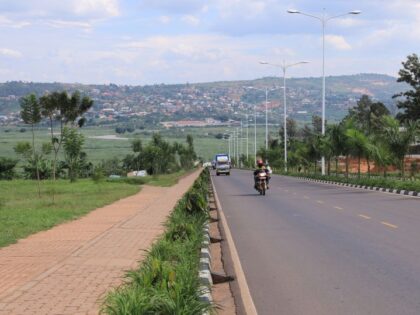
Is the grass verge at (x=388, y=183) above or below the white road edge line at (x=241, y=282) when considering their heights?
below

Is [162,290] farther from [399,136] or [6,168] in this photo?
[6,168]

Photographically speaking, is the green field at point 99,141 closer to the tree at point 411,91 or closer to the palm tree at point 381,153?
the tree at point 411,91

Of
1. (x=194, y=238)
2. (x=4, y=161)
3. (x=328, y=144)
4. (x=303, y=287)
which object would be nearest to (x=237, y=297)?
(x=303, y=287)

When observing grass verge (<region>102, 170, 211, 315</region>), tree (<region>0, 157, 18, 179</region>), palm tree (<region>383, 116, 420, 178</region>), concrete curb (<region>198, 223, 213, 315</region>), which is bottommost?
tree (<region>0, 157, 18, 179</region>)

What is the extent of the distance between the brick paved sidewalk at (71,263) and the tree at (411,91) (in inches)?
2465

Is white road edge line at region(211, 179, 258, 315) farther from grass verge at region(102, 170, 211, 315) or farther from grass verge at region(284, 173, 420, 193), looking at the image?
grass verge at region(284, 173, 420, 193)

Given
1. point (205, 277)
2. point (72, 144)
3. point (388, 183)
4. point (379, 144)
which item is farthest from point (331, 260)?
point (72, 144)

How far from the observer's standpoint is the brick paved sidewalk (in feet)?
27.7

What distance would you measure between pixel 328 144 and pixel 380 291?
43.5 meters

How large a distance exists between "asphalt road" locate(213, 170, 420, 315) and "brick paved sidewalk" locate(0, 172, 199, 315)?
2.01 metres

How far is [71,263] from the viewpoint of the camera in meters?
11.8

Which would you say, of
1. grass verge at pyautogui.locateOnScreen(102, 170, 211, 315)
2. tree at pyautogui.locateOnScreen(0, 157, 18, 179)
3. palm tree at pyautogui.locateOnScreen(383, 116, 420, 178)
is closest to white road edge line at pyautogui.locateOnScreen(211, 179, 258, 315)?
grass verge at pyautogui.locateOnScreen(102, 170, 211, 315)

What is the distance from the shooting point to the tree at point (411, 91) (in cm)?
7819

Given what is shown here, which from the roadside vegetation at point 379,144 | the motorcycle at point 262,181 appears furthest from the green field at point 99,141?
the motorcycle at point 262,181
